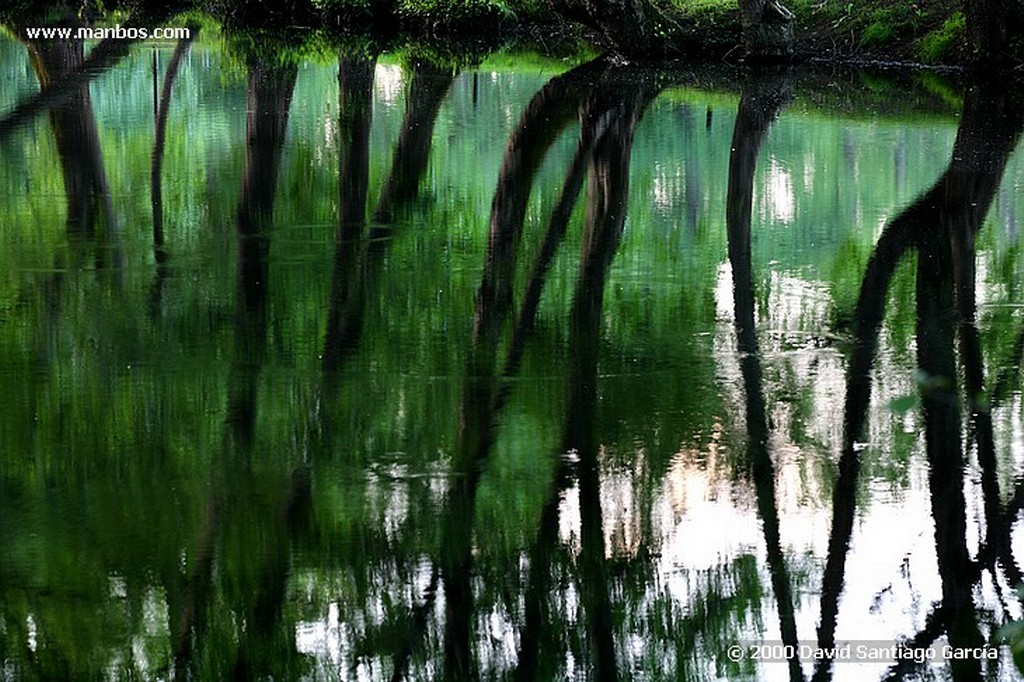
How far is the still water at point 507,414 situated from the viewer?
650cm

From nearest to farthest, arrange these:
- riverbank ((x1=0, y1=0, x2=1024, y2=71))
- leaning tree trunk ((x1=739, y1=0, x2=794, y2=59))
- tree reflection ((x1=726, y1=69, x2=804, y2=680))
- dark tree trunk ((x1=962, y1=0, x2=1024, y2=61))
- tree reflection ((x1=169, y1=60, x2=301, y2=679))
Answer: tree reflection ((x1=169, y1=60, x2=301, y2=679)), tree reflection ((x1=726, y1=69, x2=804, y2=680)), dark tree trunk ((x1=962, y1=0, x2=1024, y2=61)), leaning tree trunk ((x1=739, y1=0, x2=794, y2=59)), riverbank ((x1=0, y1=0, x2=1024, y2=71))

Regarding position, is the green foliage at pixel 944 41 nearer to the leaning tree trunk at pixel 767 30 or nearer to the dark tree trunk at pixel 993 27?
the dark tree trunk at pixel 993 27

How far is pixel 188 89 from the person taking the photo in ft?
82.1

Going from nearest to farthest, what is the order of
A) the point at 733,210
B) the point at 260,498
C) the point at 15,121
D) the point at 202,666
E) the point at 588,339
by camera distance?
the point at 202,666 < the point at 260,498 < the point at 588,339 < the point at 733,210 < the point at 15,121

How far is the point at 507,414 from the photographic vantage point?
29.3ft

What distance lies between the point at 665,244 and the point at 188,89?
13.5m

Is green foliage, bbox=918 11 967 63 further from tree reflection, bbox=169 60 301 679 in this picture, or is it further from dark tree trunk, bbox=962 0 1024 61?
tree reflection, bbox=169 60 301 679

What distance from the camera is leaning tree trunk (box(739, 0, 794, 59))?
29.4 meters

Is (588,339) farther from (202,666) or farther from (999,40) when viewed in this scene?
(999,40)

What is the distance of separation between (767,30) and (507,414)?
21.9 meters

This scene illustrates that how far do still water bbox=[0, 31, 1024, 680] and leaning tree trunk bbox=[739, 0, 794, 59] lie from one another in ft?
38.8

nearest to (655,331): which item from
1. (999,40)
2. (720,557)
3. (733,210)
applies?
(720,557)

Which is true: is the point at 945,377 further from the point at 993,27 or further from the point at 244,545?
the point at 993,27

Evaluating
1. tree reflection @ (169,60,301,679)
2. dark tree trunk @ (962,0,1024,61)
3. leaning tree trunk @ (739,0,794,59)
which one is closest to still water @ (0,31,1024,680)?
tree reflection @ (169,60,301,679)
